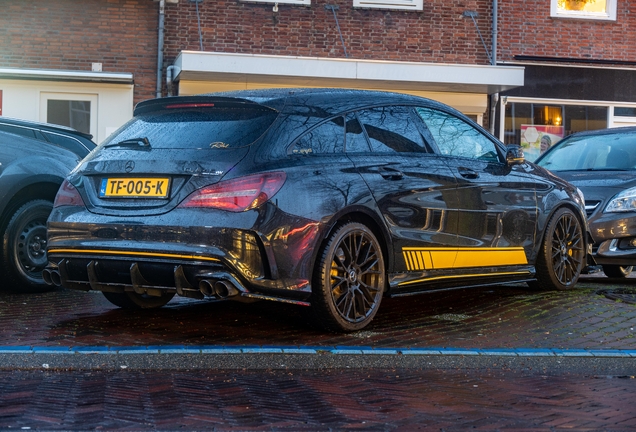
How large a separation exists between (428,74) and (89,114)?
19.8 ft

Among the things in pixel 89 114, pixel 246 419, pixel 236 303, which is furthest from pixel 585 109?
pixel 246 419

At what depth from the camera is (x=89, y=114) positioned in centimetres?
1858

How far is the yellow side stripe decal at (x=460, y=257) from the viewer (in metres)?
7.16

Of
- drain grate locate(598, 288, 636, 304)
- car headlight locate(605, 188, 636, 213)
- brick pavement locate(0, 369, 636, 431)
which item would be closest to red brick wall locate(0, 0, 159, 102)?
car headlight locate(605, 188, 636, 213)

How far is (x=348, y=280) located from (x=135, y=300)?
1838 mm

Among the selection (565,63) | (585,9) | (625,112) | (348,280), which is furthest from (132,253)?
(625,112)

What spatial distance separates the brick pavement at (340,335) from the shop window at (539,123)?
11.9 metres

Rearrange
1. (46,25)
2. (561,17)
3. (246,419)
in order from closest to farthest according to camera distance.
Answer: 1. (246,419)
2. (46,25)
3. (561,17)

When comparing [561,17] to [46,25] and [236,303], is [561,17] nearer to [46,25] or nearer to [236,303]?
[46,25]

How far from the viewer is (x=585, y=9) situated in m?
20.7

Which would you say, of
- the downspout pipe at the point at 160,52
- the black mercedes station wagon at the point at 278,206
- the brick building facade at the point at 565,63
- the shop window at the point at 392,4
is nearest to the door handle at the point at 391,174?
the black mercedes station wagon at the point at 278,206

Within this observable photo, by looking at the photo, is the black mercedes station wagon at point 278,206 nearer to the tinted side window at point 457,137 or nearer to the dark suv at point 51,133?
the tinted side window at point 457,137

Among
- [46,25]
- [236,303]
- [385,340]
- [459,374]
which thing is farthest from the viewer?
[46,25]

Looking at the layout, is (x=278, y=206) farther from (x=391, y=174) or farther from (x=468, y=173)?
(x=468, y=173)
